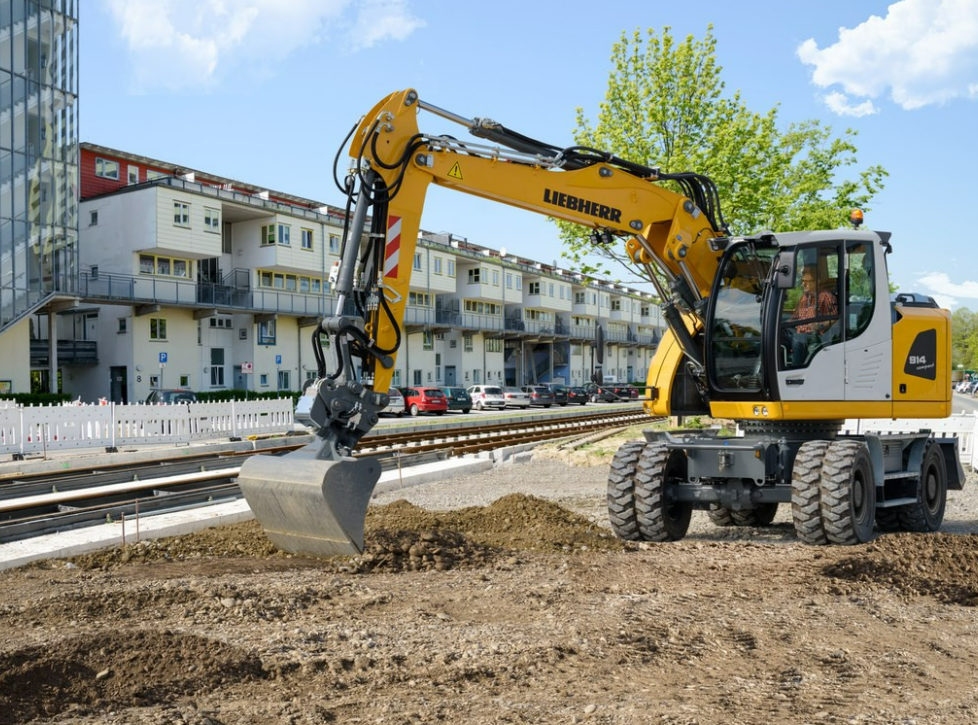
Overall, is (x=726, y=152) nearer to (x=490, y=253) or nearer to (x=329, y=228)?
(x=329, y=228)

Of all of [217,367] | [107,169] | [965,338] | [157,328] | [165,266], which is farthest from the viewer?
[965,338]

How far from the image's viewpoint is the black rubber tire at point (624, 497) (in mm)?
10219

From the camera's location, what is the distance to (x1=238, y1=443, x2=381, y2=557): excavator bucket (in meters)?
7.12

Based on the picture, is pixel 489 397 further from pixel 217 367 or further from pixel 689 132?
pixel 689 132

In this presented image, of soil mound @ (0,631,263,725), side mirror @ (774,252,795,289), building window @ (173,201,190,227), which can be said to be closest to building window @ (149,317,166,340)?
building window @ (173,201,190,227)

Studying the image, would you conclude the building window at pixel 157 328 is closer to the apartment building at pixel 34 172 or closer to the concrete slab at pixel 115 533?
the apartment building at pixel 34 172

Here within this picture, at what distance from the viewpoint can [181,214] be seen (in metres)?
45.0

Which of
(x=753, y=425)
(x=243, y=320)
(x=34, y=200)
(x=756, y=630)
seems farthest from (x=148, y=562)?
(x=243, y=320)

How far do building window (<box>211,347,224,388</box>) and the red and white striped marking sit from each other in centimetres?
4249

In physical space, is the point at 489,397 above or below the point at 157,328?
below

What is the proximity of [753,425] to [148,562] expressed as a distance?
700cm

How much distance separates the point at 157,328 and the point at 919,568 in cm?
4236

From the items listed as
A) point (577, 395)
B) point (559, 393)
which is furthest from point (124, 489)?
point (577, 395)

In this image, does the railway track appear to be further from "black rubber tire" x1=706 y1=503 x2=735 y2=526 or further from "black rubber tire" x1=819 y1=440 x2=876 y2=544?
"black rubber tire" x1=819 y1=440 x2=876 y2=544
